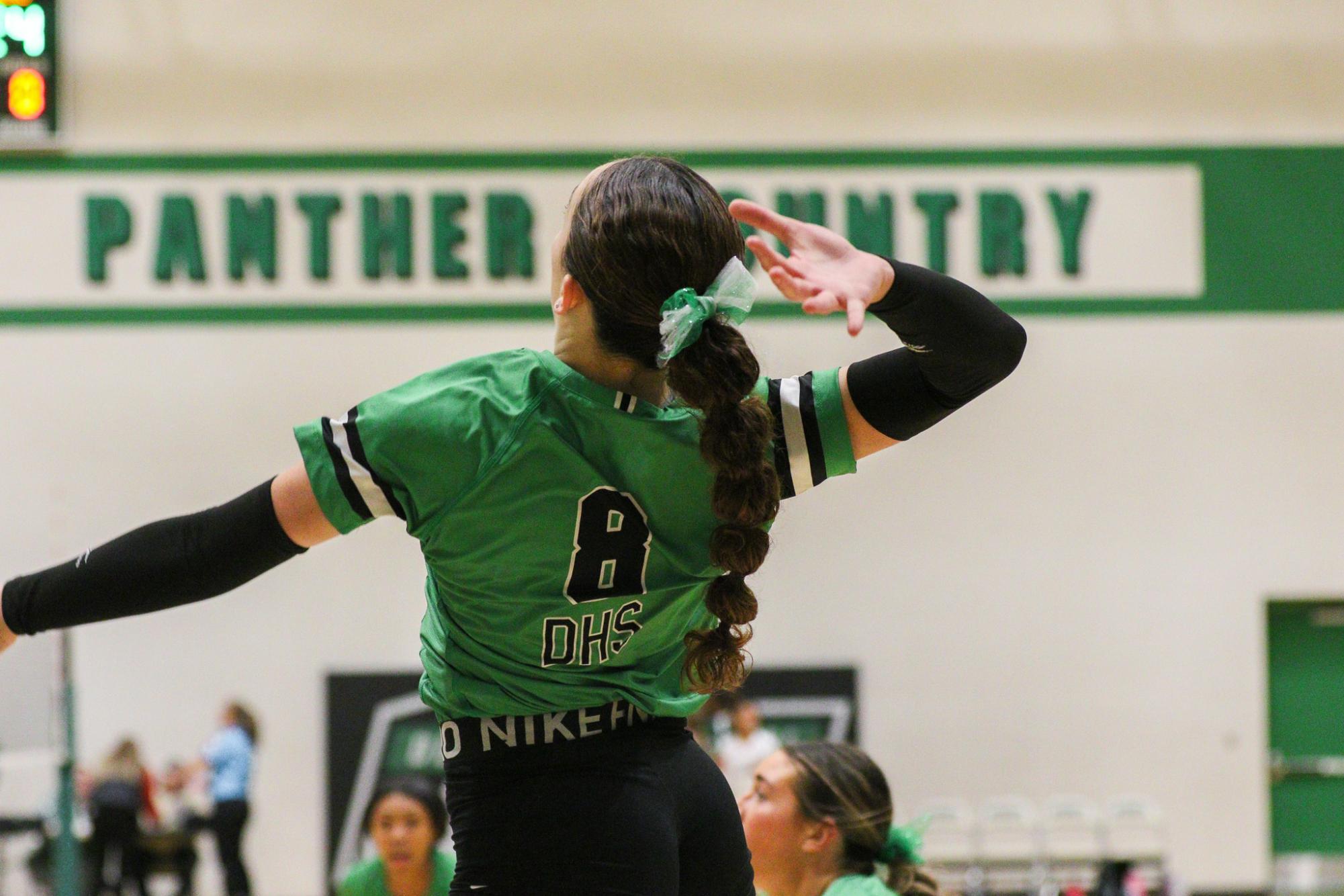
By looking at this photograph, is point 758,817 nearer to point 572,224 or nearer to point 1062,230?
point 572,224

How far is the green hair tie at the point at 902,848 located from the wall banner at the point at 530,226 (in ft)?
20.9

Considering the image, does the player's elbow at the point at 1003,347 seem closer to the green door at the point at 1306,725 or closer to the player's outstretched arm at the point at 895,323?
the player's outstretched arm at the point at 895,323

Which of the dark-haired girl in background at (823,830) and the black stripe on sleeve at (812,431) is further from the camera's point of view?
the dark-haired girl in background at (823,830)

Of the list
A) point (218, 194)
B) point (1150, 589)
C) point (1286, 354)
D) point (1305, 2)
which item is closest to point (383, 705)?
point (218, 194)

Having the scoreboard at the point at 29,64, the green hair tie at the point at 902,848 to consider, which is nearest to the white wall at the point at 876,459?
the scoreboard at the point at 29,64

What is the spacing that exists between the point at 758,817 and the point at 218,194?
24.2 ft

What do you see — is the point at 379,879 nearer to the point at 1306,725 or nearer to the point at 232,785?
the point at 232,785

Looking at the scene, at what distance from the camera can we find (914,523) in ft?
29.5

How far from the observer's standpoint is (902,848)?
8.82ft

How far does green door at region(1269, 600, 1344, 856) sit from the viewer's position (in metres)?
9.01

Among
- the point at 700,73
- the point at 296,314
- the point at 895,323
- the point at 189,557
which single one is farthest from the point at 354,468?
the point at 700,73

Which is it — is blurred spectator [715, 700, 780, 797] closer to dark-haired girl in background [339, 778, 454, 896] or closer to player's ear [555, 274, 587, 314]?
dark-haired girl in background [339, 778, 454, 896]

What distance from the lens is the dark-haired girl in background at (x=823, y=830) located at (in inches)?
103

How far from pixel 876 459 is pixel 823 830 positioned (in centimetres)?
649
